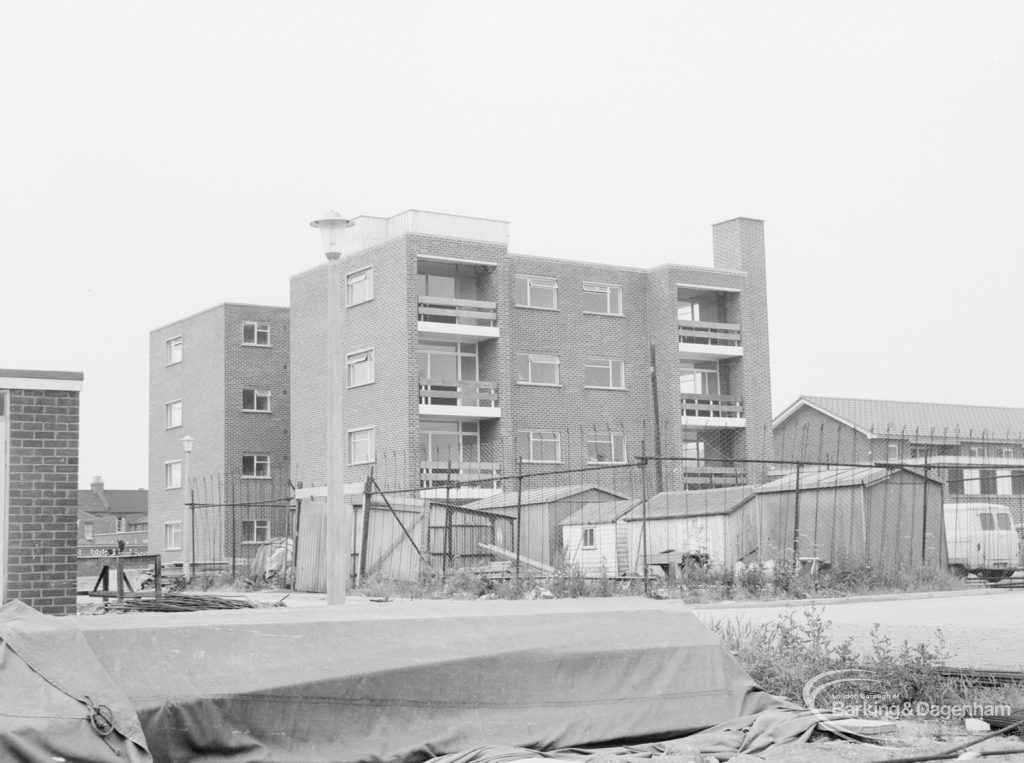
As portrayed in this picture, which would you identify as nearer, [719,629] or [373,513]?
[719,629]

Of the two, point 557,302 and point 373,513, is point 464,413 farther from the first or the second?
point 373,513

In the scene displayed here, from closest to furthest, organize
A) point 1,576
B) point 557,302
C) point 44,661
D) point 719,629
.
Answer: point 44,661, point 719,629, point 1,576, point 557,302

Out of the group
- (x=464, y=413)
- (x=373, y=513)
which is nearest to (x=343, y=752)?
(x=373, y=513)

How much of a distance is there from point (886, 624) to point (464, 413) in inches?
1114

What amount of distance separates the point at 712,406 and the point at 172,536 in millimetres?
22053

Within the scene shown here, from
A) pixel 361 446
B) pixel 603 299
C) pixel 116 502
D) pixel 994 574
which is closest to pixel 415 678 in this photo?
pixel 994 574

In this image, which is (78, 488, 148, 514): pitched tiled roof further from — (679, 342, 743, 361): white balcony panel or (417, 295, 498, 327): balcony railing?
(679, 342, 743, 361): white balcony panel

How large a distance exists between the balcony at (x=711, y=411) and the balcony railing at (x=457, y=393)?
7.55 metres

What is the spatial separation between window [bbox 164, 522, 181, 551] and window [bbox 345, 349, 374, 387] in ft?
36.7

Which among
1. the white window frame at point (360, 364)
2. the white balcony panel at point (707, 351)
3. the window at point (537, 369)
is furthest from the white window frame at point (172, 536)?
the white balcony panel at point (707, 351)

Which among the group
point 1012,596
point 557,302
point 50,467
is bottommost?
point 1012,596

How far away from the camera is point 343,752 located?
7.08 m

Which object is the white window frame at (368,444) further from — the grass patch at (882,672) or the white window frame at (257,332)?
the grass patch at (882,672)

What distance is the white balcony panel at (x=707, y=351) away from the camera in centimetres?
4709
